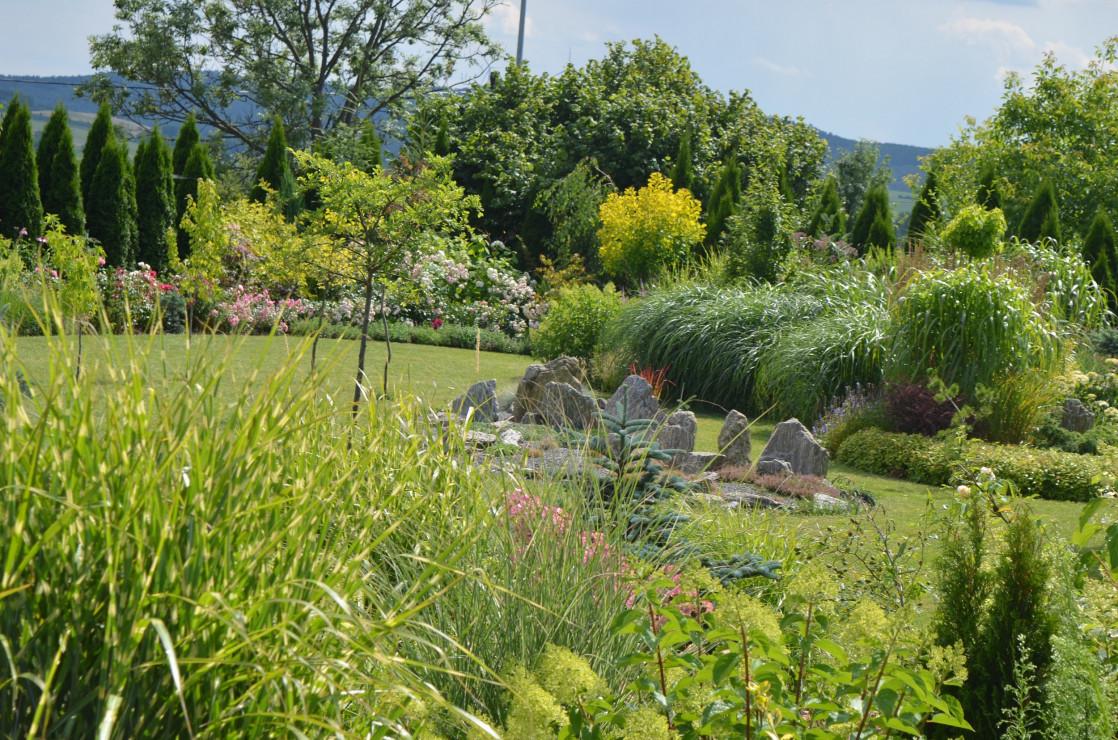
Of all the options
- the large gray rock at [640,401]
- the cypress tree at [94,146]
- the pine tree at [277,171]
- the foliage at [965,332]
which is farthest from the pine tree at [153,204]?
the foliage at [965,332]

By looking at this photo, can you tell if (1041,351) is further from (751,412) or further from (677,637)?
(677,637)

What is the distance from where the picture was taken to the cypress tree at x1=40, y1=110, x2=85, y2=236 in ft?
47.3

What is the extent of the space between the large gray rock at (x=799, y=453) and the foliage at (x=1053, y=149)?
16612mm

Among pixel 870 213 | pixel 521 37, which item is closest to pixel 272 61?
pixel 521 37

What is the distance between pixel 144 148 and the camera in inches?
624

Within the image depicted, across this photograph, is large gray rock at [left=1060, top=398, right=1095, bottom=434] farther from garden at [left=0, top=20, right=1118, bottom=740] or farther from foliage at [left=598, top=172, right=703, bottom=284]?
foliage at [left=598, top=172, right=703, bottom=284]

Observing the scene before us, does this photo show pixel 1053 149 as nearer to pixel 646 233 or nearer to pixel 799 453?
pixel 646 233

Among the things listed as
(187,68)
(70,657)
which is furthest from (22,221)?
(70,657)

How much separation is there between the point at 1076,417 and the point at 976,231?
2926 millimetres

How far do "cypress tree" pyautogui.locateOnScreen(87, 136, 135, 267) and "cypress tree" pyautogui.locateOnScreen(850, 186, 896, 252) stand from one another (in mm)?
13151

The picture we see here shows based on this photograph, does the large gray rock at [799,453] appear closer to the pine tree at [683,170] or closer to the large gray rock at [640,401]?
the large gray rock at [640,401]

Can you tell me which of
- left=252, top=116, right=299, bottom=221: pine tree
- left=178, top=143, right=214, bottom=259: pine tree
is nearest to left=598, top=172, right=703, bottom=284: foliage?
left=252, top=116, right=299, bottom=221: pine tree

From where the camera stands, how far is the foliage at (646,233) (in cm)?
1459

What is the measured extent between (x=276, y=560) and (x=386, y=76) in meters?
28.1
